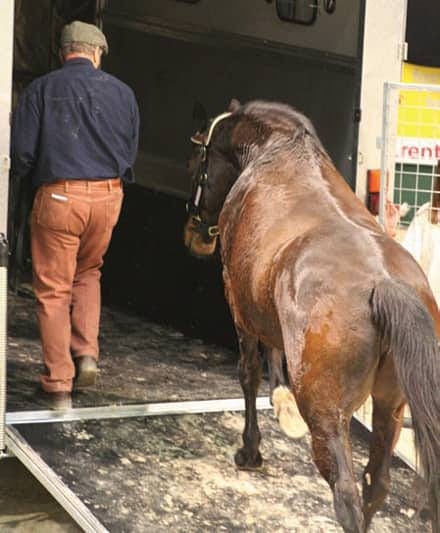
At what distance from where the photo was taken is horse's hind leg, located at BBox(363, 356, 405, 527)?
4918mm

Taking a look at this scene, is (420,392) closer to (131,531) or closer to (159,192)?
(131,531)

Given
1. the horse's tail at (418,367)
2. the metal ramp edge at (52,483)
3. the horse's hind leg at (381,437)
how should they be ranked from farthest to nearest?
the metal ramp edge at (52,483)
the horse's hind leg at (381,437)
the horse's tail at (418,367)

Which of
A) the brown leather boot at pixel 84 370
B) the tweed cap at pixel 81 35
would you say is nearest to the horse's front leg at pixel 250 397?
the brown leather boot at pixel 84 370

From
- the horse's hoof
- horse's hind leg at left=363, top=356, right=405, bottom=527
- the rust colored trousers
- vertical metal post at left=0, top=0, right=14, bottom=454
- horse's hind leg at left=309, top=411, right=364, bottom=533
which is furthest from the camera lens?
the rust colored trousers

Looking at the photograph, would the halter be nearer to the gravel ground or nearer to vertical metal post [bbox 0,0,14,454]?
the gravel ground

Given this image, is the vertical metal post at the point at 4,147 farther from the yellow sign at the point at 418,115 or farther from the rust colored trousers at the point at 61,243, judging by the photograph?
the yellow sign at the point at 418,115

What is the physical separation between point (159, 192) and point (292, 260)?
13.2 ft

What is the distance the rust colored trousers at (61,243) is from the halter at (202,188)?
373 mm

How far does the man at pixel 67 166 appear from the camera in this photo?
6211mm

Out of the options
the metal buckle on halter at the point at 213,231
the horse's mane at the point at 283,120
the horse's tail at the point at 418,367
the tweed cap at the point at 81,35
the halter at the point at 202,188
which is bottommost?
the horse's tail at the point at 418,367

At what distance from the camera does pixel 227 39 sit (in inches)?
316

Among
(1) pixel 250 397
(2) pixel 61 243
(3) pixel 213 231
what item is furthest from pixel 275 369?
(2) pixel 61 243

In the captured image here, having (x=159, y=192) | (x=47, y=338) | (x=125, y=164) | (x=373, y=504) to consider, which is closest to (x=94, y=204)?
(x=125, y=164)

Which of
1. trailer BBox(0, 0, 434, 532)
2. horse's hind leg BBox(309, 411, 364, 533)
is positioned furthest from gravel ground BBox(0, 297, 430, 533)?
horse's hind leg BBox(309, 411, 364, 533)
